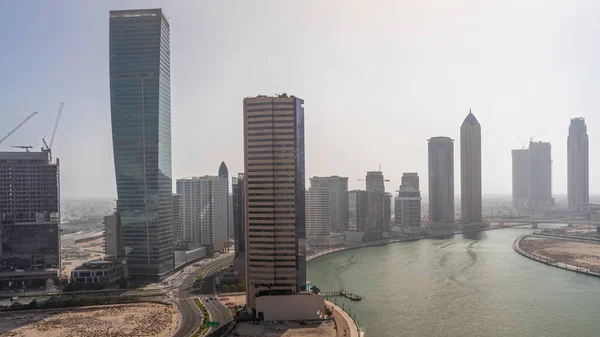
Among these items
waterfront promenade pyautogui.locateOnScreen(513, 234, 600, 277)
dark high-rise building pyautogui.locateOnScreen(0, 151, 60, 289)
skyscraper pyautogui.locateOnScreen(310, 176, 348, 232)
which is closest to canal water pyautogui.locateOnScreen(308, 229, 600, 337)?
waterfront promenade pyautogui.locateOnScreen(513, 234, 600, 277)

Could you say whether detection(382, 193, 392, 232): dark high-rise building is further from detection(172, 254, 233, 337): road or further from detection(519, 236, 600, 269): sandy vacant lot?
detection(172, 254, 233, 337): road

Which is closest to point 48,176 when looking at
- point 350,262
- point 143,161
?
point 143,161

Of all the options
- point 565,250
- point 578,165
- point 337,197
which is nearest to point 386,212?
point 337,197

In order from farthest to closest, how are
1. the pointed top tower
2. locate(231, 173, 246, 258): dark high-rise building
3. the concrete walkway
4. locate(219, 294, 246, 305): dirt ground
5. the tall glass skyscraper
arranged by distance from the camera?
the pointed top tower, the tall glass skyscraper, locate(231, 173, 246, 258): dark high-rise building, locate(219, 294, 246, 305): dirt ground, the concrete walkway

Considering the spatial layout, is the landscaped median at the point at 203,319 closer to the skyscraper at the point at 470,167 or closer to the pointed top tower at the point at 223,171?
the pointed top tower at the point at 223,171

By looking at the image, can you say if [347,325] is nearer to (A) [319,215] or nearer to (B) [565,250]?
(A) [319,215]

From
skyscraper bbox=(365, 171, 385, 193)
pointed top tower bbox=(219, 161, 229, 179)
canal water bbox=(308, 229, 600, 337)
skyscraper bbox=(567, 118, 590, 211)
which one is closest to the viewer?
canal water bbox=(308, 229, 600, 337)

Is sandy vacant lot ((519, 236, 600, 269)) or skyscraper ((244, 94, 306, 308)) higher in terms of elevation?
skyscraper ((244, 94, 306, 308))
